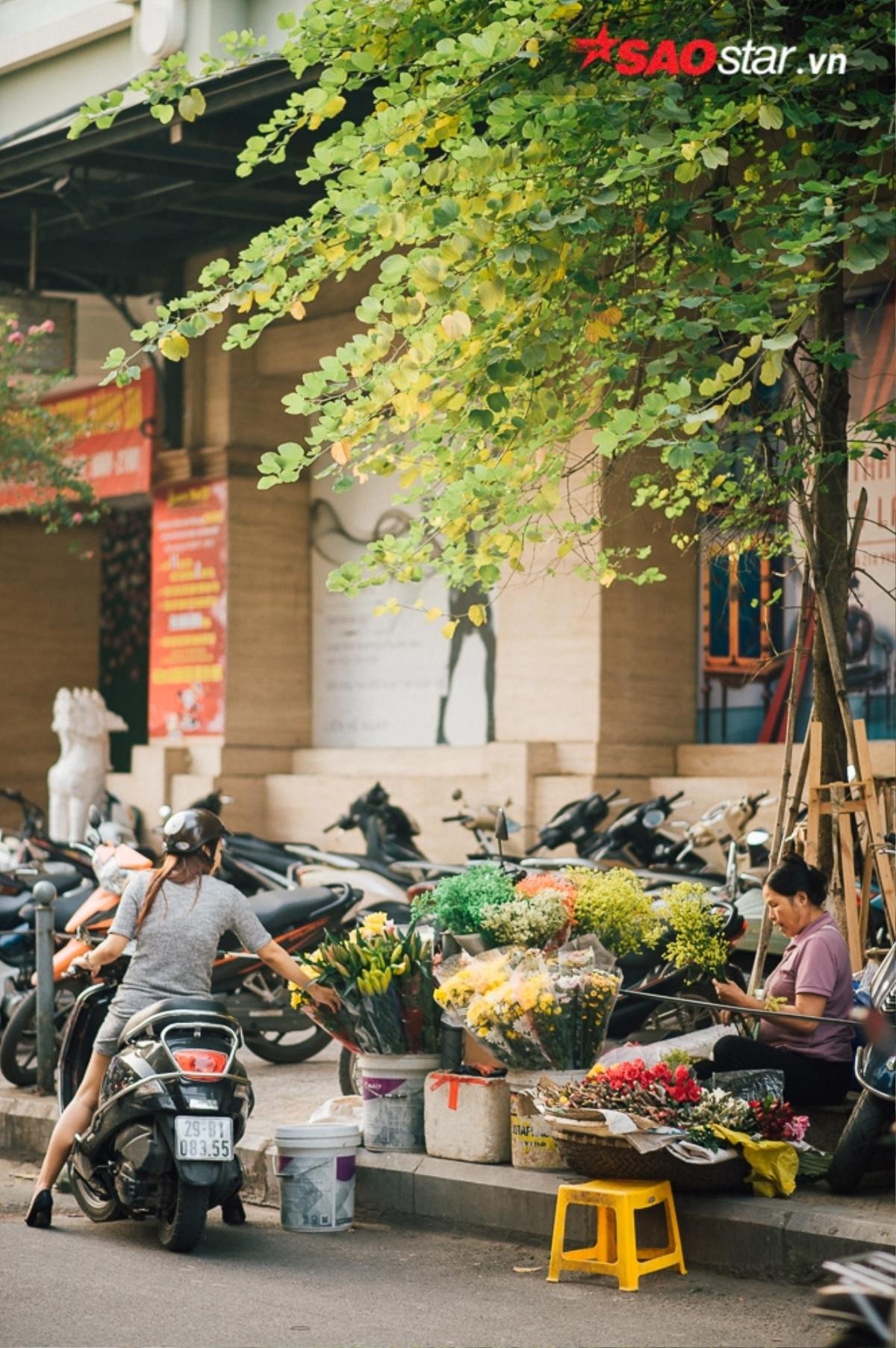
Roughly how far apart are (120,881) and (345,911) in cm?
148

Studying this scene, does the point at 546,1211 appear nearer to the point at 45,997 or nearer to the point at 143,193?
the point at 45,997

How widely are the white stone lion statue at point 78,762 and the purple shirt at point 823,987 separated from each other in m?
11.6

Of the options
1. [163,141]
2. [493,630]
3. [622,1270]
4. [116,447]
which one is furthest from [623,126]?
[116,447]

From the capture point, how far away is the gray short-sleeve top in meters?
7.47

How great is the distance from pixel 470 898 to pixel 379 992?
55 cm

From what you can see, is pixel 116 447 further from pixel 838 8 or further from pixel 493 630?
pixel 838 8

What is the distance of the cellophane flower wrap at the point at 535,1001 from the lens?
7.49m

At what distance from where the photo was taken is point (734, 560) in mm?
9602

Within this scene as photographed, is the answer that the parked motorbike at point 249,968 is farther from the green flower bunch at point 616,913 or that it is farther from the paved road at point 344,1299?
the paved road at point 344,1299

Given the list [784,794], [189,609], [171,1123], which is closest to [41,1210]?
[171,1123]

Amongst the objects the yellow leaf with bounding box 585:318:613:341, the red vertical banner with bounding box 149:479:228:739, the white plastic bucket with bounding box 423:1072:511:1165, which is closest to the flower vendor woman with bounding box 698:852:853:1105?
the white plastic bucket with bounding box 423:1072:511:1165

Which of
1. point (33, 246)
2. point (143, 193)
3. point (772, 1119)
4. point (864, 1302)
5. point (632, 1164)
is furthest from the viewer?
A: point (33, 246)

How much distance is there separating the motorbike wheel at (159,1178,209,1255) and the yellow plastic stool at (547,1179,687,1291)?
128 centimetres

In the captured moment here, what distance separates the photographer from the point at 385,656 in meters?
18.6
